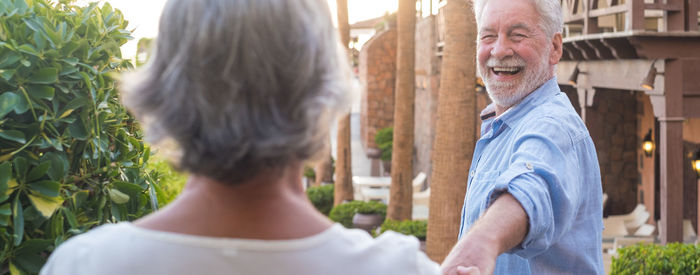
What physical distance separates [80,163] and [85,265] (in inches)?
45.4

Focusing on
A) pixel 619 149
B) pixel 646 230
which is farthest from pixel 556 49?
pixel 619 149

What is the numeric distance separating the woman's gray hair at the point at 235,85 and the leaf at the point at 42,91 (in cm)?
98

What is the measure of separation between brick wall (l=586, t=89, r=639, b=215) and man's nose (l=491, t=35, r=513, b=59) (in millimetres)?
13632

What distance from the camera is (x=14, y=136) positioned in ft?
6.39

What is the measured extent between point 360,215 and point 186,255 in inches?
496

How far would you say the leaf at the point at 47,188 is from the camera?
1965 mm

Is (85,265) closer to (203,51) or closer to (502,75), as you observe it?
(203,51)

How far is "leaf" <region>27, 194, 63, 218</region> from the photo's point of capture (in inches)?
77.2

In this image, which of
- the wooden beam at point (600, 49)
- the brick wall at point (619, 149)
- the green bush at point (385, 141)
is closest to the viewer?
the wooden beam at point (600, 49)

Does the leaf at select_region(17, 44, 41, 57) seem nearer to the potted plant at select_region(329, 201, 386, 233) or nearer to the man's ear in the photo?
the man's ear

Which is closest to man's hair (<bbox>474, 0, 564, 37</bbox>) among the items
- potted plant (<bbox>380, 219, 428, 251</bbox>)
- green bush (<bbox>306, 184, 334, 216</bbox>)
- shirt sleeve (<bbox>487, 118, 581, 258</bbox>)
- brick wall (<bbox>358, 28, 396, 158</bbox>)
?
shirt sleeve (<bbox>487, 118, 581, 258</bbox>)

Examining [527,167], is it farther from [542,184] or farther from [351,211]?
[351,211]

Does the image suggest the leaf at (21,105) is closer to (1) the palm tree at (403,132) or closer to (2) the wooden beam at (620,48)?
(2) the wooden beam at (620,48)

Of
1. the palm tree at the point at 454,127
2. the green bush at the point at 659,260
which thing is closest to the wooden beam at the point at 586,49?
the green bush at the point at 659,260
